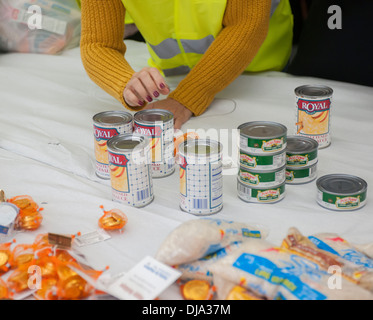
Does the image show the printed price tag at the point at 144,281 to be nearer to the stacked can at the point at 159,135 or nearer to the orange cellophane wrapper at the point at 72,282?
the orange cellophane wrapper at the point at 72,282

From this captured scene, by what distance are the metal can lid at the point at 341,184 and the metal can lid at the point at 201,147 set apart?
25 centimetres

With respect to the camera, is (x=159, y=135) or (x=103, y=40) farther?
(x=103, y=40)

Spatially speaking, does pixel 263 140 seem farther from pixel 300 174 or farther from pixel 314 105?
pixel 314 105

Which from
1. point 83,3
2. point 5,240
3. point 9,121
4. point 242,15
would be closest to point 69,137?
point 9,121

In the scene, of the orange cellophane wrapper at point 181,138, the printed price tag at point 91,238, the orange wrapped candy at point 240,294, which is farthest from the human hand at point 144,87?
the orange wrapped candy at point 240,294

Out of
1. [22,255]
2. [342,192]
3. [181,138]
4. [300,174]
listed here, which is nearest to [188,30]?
[181,138]

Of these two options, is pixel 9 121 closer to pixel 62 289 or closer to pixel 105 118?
pixel 105 118

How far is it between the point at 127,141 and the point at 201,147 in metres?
0.17

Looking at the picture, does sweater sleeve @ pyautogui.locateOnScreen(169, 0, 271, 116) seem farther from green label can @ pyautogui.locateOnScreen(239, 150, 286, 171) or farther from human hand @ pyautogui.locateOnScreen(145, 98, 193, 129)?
green label can @ pyautogui.locateOnScreen(239, 150, 286, 171)

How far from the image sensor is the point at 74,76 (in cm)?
206

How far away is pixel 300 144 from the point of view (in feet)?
4.34

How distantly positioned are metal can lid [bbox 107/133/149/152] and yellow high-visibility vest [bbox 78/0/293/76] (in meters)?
0.67

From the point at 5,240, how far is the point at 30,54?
1404mm
